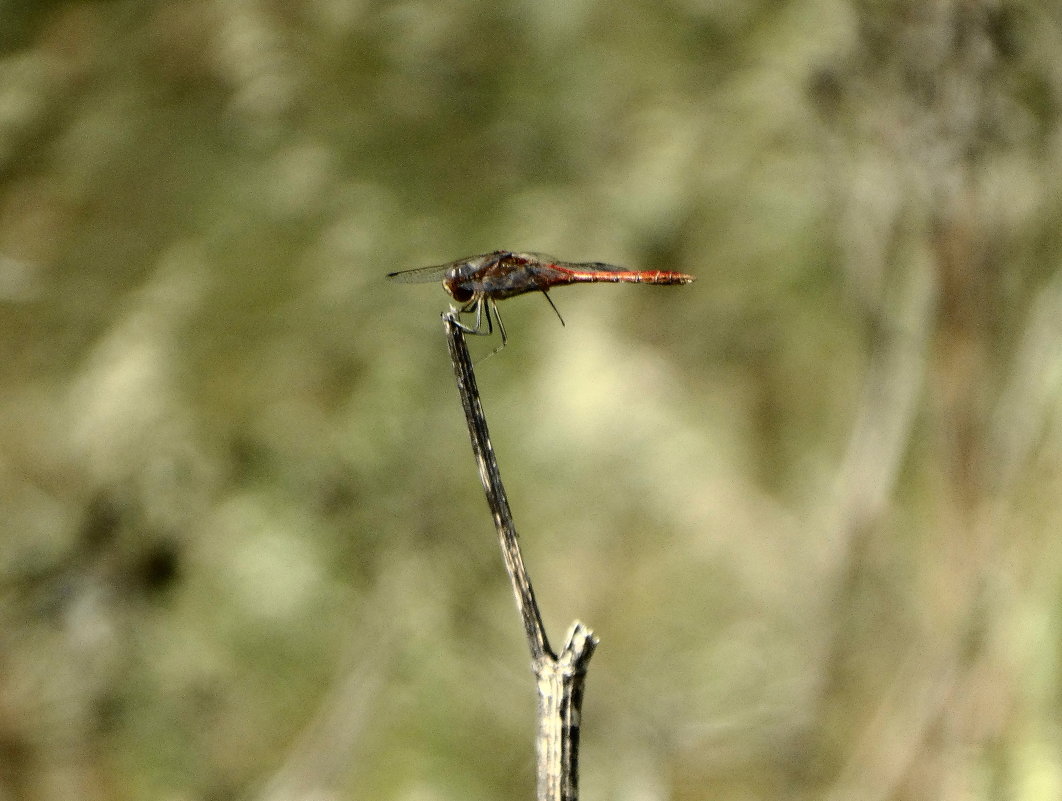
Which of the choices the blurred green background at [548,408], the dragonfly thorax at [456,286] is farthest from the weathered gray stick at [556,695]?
the blurred green background at [548,408]

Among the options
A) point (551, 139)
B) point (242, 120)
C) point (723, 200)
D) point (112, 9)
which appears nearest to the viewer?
point (723, 200)

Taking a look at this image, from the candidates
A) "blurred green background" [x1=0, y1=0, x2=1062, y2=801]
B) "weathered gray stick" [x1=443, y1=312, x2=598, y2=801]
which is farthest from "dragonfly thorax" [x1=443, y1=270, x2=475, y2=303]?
"blurred green background" [x1=0, y1=0, x2=1062, y2=801]

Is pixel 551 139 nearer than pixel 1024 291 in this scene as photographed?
No

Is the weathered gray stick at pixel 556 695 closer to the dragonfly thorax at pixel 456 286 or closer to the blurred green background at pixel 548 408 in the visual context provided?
the dragonfly thorax at pixel 456 286

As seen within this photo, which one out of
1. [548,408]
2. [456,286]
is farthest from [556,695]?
[548,408]

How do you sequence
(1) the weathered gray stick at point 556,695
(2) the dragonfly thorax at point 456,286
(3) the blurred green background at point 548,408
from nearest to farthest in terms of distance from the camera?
(1) the weathered gray stick at point 556,695 → (2) the dragonfly thorax at point 456,286 → (3) the blurred green background at point 548,408

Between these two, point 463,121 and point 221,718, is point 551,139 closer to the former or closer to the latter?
point 463,121

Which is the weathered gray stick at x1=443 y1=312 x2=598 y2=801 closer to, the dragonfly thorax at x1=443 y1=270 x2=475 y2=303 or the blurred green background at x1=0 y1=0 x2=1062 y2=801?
the dragonfly thorax at x1=443 y1=270 x2=475 y2=303

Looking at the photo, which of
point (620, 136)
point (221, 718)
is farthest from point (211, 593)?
point (620, 136)
